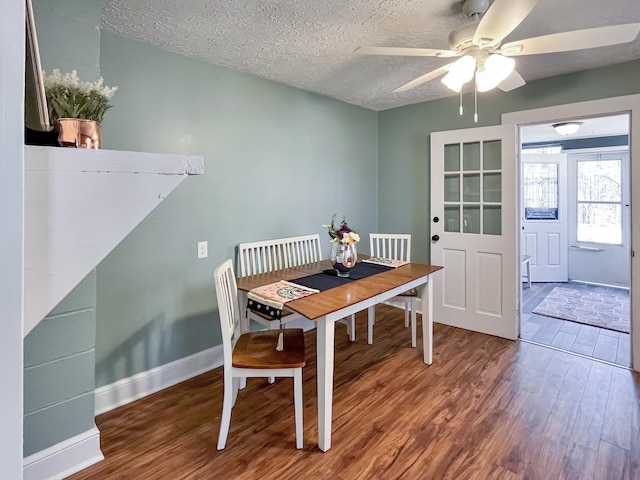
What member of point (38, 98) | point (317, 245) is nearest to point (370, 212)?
point (317, 245)

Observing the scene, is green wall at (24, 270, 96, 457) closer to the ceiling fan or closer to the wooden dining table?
the wooden dining table

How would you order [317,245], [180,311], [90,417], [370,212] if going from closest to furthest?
[90,417], [180,311], [317,245], [370,212]

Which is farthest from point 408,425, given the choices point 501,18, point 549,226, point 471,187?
point 549,226

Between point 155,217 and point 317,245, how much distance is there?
4.98 ft

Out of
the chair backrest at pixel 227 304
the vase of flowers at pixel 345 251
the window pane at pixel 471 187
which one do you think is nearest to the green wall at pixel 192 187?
the chair backrest at pixel 227 304

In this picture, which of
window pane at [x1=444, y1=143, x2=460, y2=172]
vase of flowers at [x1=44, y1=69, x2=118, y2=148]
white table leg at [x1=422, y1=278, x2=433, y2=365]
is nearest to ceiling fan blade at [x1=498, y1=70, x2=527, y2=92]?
window pane at [x1=444, y1=143, x2=460, y2=172]

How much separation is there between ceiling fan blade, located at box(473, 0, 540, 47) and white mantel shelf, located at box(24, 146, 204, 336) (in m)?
1.39

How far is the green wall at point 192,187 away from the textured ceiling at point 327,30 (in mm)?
229

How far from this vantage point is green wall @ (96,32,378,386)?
226 centimetres

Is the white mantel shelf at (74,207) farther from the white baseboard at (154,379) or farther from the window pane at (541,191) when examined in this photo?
the window pane at (541,191)

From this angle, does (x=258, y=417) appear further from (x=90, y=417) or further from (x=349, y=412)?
(x=90, y=417)

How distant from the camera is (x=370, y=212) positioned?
429cm

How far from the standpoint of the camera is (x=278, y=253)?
10.3 ft

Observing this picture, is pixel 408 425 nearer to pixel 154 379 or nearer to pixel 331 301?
pixel 331 301
